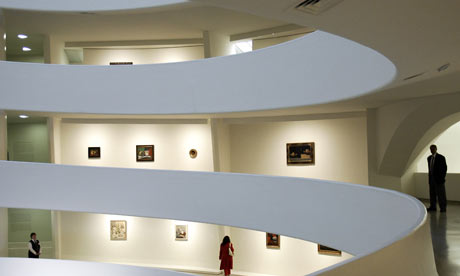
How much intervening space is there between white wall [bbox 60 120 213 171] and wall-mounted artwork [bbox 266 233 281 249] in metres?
3.83

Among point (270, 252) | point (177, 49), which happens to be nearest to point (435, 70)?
point (270, 252)

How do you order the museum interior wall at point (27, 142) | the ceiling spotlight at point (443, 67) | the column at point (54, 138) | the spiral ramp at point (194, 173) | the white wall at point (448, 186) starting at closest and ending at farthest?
the ceiling spotlight at point (443, 67)
the spiral ramp at point (194, 173)
the white wall at point (448, 186)
the column at point (54, 138)
the museum interior wall at point (27, 142)

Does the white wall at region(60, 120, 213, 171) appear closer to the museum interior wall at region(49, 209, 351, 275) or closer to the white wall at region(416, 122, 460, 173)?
the museum interior wall at region(49, 209, 351, 275)

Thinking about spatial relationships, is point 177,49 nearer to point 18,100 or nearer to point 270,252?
point 18,100

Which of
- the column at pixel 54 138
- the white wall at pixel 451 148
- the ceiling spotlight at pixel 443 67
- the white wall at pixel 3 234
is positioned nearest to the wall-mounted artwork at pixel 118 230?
the column at pixel 54 138

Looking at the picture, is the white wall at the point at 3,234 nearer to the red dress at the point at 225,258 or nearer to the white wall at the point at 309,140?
the red dress at the point at 225,258

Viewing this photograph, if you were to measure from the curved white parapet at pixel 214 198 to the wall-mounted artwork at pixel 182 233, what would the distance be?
4.62m

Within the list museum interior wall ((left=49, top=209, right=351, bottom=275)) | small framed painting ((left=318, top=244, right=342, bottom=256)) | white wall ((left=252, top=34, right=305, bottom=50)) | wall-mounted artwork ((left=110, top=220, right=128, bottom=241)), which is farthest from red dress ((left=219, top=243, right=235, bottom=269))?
white wall ((left=252, top=34, right=305, bottom=50))

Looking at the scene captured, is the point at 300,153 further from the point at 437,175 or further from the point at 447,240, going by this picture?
the point at 447,240

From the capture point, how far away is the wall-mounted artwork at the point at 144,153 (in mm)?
19922

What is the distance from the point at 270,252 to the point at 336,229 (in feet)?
24.3

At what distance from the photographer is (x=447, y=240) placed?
1063cm

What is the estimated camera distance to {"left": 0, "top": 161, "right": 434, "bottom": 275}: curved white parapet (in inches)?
429

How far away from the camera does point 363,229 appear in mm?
10391
